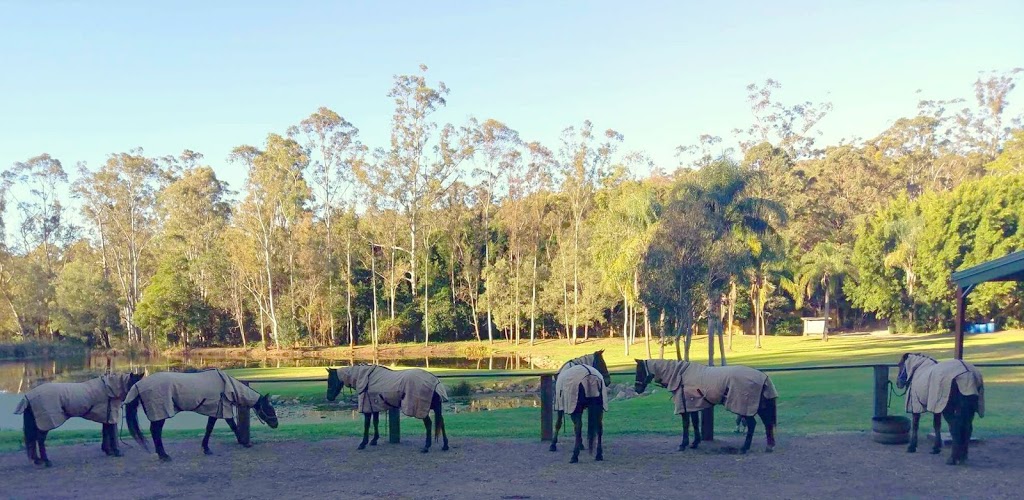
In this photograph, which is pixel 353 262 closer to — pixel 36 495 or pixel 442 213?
pixel 442 213

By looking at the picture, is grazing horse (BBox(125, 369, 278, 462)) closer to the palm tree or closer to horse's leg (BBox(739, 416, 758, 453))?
horse's leg (BBox(739, 416, 758, 453))

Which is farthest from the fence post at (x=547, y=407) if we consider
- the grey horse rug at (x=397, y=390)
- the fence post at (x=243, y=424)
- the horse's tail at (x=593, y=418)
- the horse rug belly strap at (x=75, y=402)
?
the horse rug belly strap at (x=75, y=402)

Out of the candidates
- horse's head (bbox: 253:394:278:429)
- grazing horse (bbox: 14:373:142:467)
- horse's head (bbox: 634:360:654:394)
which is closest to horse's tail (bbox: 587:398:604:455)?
horse's head (bbox: 634:360:654:394)

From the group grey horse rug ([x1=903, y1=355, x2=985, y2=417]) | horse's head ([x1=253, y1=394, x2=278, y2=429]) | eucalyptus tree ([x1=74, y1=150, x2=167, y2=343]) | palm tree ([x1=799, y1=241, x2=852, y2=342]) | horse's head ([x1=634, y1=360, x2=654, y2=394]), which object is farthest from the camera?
eucalyptus tree ([x1=74, y1=150, x2=167, y2=343])

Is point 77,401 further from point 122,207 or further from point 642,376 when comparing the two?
point 122,207

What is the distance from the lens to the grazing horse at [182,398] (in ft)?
31.0

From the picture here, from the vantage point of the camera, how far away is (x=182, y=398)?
31.6 ft

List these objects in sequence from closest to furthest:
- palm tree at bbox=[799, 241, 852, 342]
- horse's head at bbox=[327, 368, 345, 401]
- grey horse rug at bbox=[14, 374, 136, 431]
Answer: grey horse rug at bbox=[14, 374, 136, 431], horse's head at bbox=[327, 368, 345, 401], palm tree at bbox=[799, 241, 852, 342]

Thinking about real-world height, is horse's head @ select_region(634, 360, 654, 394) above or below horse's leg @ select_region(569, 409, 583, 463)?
above

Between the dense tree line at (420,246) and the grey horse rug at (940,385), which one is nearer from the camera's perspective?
the grey horse rug at (940,385)

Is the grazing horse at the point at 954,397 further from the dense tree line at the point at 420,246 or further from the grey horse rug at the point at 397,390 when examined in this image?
the dense tree line at the point at 420,246

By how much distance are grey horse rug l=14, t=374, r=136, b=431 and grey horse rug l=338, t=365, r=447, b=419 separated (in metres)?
3.12

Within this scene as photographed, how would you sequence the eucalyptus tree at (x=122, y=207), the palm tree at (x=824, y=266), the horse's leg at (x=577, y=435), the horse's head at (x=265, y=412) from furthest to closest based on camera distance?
the eucalyptus tree at (x=122, y=207) → the palm tree at (x=824, y=266) → the horse's head at (x=265, y=412) → the horse's leg at (x=577, y=435)

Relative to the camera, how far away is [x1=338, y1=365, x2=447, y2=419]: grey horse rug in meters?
9.85
